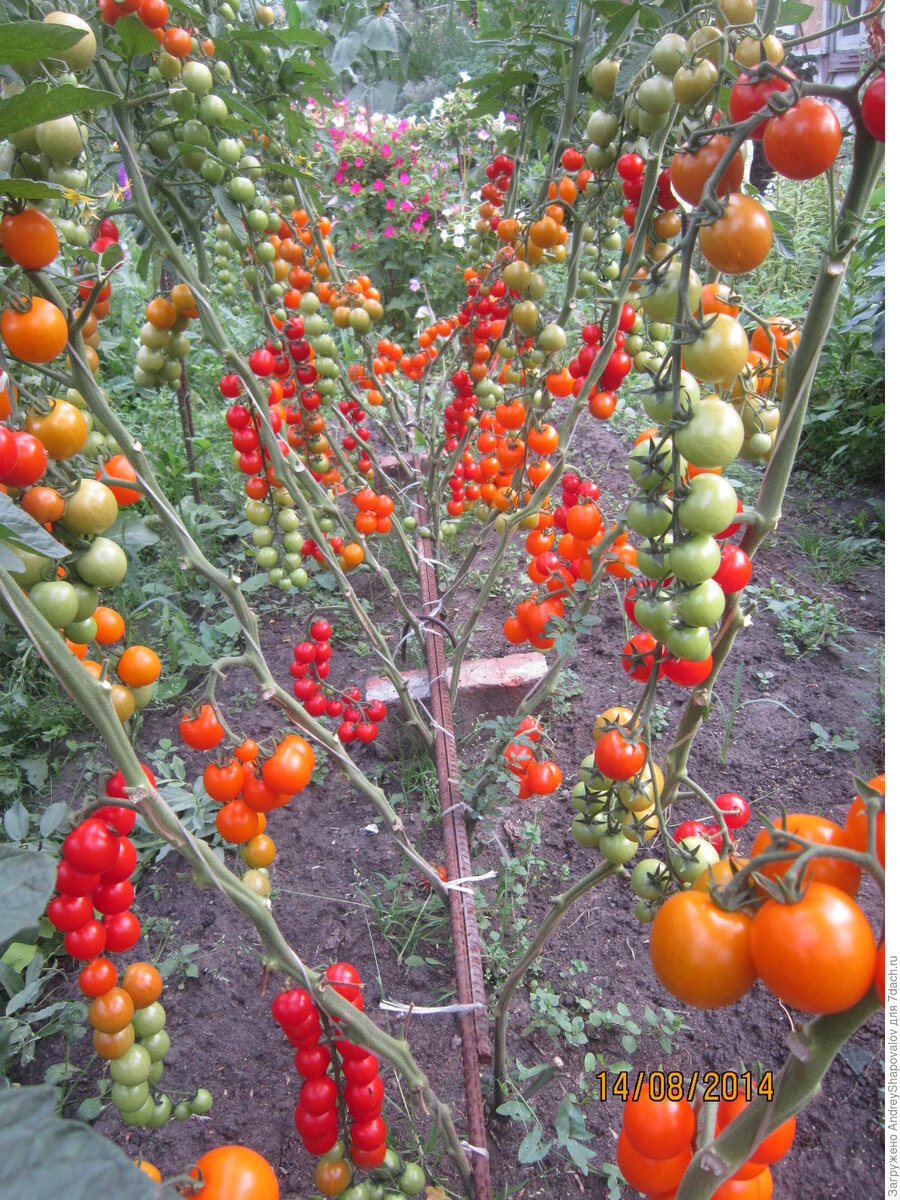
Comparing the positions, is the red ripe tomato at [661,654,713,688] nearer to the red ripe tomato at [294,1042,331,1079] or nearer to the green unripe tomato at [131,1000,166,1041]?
the red ripe tomato at [294,1042,331,1079]

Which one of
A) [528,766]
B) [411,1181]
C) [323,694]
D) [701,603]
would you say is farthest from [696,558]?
[323,694]

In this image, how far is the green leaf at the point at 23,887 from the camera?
17.6 inches

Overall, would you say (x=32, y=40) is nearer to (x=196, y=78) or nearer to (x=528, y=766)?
(x=196, y=78)

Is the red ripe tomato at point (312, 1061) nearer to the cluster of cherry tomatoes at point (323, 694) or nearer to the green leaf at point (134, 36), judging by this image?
the cluster of cherry tomatoes at point (323, 694)

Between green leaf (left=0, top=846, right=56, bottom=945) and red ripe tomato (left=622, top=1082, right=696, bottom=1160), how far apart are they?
0.47 meters

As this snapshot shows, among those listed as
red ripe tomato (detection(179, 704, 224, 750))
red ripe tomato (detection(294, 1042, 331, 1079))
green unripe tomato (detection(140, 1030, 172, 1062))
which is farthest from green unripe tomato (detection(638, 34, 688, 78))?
green unripe tomato (detection(140, 1030, 172, 1062))

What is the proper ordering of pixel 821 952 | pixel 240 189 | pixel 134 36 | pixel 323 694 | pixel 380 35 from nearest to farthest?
pixel 821 952
pixel 134 36
pixel 240 189
pixel 323 694
pixel 380 35

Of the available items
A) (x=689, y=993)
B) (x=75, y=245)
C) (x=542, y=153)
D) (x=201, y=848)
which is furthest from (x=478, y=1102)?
(x=542, y=153)

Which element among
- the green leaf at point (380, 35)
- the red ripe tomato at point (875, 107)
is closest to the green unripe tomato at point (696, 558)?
the red ripe tomato at point (875, 107)

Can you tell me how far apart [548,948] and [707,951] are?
3.33 ft

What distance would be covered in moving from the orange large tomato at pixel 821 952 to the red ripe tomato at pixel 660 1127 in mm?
263

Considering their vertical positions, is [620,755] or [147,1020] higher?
[620,755]

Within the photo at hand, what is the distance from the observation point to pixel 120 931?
2.60 ft

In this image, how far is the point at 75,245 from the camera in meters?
0.85
